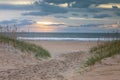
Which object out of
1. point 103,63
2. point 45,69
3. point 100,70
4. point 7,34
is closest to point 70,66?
point 45,69

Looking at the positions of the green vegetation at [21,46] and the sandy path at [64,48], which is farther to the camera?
the sandy path at [64,48]

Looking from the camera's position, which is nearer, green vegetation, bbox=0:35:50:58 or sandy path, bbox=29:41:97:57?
green vegetation, bbox=0:35:50:58

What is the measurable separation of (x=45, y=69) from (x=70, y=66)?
5.00 ft

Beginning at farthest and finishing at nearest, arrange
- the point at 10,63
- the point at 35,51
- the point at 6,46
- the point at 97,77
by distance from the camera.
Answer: the point at 35,51 → the point at 6,46 → the point at 10,63 → the point at 97,77

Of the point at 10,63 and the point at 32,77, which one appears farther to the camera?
the point at 10,63

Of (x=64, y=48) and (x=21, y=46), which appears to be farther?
(x=64, y=48)

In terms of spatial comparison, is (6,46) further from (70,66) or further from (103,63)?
(103,63)

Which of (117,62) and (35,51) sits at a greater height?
(117,62)

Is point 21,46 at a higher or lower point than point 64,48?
higher

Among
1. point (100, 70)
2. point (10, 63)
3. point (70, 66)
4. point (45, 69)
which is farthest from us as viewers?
point (10, 63)

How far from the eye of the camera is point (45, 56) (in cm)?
2062

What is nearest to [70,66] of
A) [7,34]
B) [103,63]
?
[103,63]

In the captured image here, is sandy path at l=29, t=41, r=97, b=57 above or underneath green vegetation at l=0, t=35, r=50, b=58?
underneath

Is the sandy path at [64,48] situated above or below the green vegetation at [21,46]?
below
